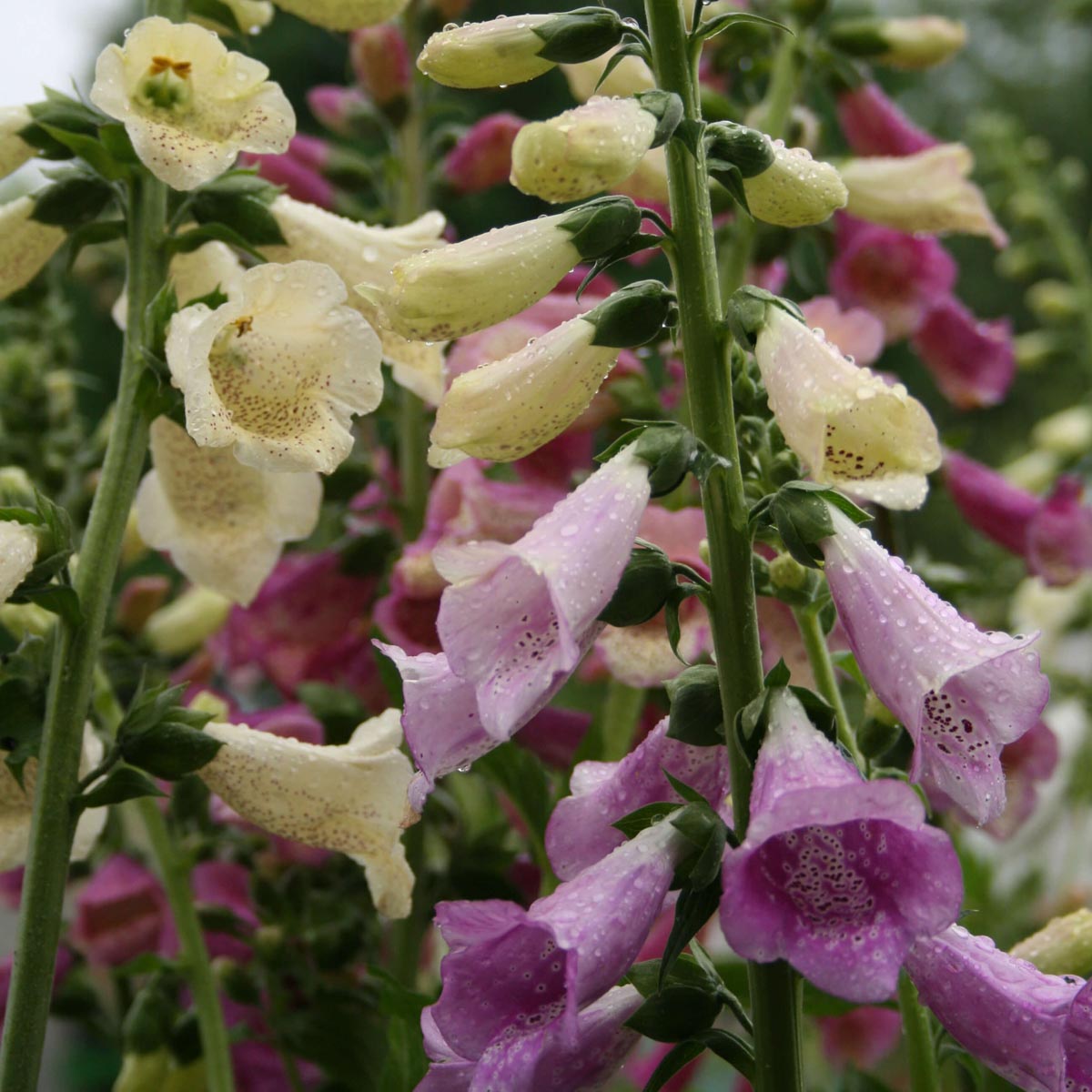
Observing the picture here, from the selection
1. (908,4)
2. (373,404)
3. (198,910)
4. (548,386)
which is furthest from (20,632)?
(908,4)

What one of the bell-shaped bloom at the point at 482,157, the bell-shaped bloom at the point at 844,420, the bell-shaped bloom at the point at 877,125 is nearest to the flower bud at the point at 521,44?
the bell-shaped bloom at the point at 844,420

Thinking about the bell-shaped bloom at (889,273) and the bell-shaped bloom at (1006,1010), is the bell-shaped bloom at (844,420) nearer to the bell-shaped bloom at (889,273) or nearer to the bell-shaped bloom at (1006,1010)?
the bell-shaped bloom at (1006,1010)

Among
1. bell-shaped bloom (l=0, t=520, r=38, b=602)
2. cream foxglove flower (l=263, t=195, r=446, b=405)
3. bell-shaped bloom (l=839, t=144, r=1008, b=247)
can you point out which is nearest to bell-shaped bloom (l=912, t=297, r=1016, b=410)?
bell-shaped bloom (l=839, t=144, r=1008, b=247)

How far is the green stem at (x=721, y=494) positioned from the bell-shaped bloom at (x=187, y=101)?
0.63 ft

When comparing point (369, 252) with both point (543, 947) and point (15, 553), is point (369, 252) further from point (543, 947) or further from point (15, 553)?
point (543, 947)

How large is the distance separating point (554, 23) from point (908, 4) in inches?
243

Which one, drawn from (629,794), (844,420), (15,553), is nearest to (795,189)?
(844,420)

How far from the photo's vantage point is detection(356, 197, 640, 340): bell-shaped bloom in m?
0.50

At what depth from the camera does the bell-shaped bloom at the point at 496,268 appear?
1.62 ft

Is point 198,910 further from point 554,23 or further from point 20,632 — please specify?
point 554,23

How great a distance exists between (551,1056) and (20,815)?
12.7 inches

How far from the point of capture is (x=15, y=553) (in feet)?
1.84

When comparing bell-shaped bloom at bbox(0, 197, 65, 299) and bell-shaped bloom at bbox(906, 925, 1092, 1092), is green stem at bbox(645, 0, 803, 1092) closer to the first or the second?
bell-shaped bloom at bbox(906, 925, 1092, 1092)

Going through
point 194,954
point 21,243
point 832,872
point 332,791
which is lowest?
point 194,954
